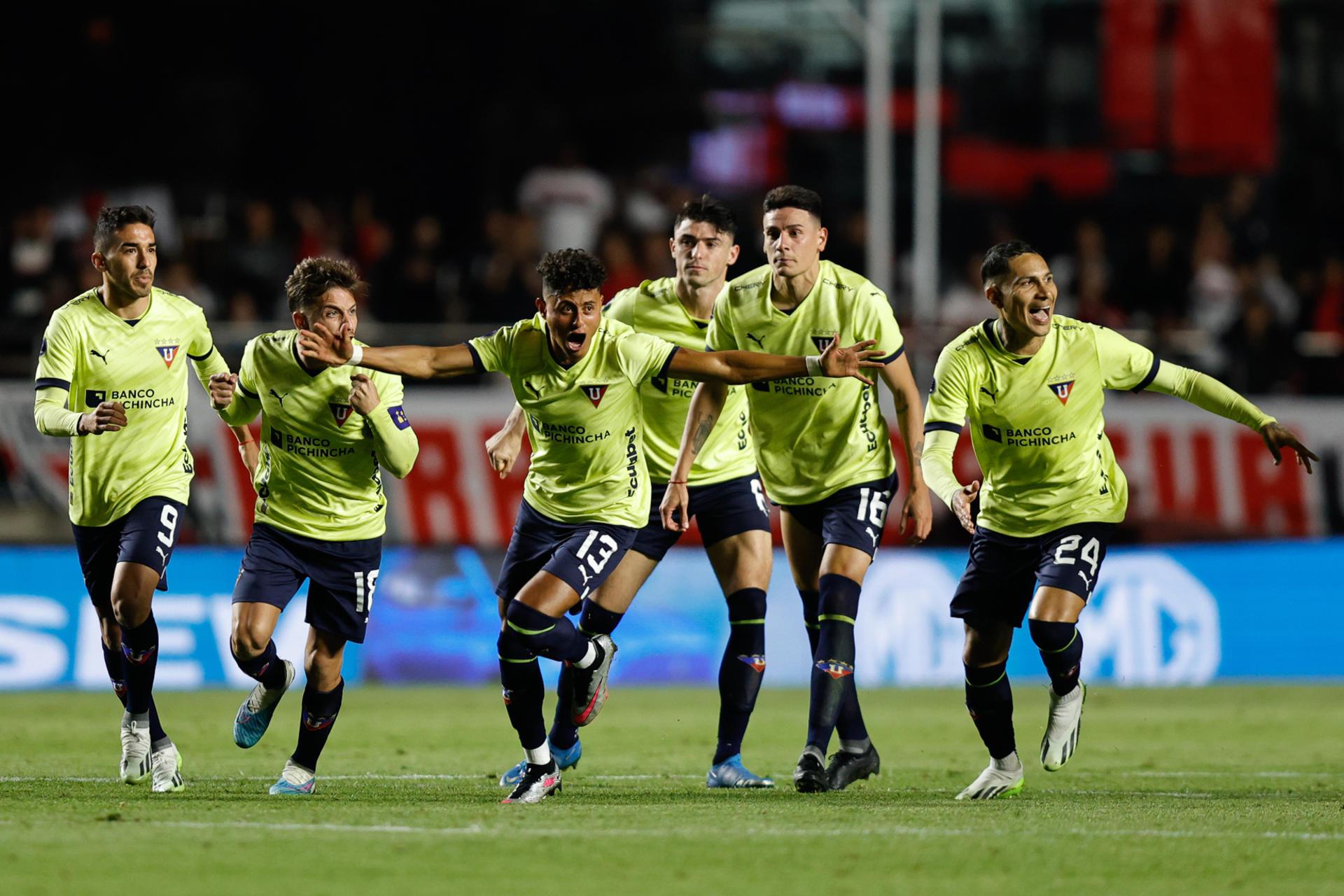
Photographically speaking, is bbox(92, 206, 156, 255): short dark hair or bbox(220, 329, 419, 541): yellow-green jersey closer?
bbox(220, 329, 419, 541): yellow-green jersey

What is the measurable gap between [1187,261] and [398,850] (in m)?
15.4

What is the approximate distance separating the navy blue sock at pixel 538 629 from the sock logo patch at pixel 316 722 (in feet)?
A: 3.16

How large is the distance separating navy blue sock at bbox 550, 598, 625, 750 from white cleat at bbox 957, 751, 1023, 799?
1.86 meters

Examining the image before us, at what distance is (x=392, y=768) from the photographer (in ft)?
31.4

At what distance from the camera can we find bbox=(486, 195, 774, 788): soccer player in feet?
30.0

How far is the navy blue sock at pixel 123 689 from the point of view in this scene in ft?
28.4

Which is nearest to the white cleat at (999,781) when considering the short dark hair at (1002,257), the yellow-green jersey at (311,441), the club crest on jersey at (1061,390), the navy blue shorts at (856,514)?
the navy blue shorts at (856,514)

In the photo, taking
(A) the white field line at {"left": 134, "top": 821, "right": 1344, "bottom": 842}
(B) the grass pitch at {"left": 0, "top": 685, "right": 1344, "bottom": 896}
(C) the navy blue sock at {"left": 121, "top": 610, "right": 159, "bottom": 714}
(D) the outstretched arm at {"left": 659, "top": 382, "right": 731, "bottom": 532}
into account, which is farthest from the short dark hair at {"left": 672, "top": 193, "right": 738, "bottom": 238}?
(A) the white field line at {"left": 134, "top": 821, "right": 1344, "bottom": 842}

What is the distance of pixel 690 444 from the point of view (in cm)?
894

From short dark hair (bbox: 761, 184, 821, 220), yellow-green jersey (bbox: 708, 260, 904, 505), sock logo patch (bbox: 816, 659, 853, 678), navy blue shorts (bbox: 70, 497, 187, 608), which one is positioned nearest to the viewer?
sock logo patch (bbox: 816, 659, 853, 678)

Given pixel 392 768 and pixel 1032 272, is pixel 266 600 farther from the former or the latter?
pixel 1032 272

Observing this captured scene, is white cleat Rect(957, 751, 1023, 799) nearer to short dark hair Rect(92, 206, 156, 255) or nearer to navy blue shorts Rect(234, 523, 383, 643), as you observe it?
navy blue shorts Rect(234, 523, 383, 643)

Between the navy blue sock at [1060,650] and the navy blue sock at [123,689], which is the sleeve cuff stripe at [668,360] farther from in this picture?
the navy blue sock at [123,689]

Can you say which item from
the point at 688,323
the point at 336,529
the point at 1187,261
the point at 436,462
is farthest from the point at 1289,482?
the point at 336,529
